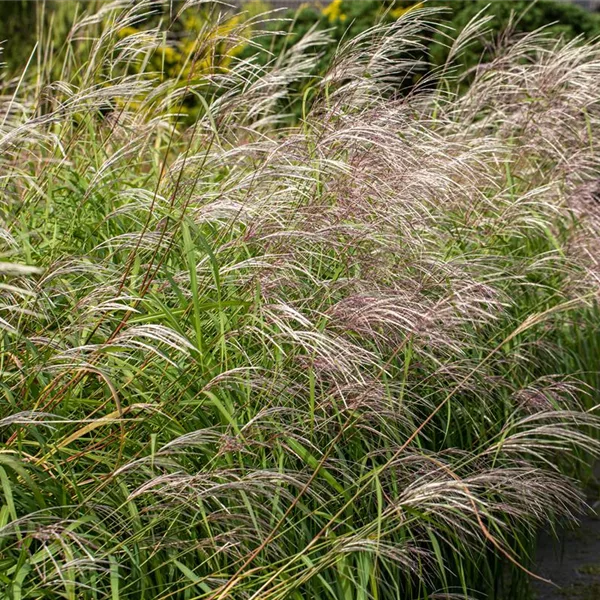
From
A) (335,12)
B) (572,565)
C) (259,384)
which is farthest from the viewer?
(335,12)

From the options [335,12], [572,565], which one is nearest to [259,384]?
[572,565]

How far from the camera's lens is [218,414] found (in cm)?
275

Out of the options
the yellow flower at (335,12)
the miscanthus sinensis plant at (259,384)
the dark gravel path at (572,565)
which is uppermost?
the miscanthus sinensis plant at (259,384)

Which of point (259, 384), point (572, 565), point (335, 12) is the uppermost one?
point (259, 384)

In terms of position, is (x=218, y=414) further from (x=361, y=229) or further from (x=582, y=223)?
(x=582, y=223)

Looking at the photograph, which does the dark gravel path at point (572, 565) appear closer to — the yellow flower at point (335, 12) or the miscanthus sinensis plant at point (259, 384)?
the miscanthus sinensis plant at point (259, 384)

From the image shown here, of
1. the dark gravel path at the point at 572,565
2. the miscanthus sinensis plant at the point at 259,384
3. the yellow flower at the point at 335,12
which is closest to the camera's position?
the miscanthus sinensis plant at the point at 259,384

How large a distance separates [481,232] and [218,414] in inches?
70.5

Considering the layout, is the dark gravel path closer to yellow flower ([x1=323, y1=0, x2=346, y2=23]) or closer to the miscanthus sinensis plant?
the miscanthus sinensis plant

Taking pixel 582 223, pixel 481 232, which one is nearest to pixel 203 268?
pixel 481 232

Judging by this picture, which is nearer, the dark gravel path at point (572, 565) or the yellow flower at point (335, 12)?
the dark gravel path at point (572, 565)

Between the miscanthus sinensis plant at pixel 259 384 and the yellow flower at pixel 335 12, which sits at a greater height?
the miscanthus sinensis plant at pixel 259 384

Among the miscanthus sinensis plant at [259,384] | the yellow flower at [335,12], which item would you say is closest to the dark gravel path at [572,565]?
the miscanthus sinensis plant at [259,384]

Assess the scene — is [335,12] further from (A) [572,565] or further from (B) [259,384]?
(B) [259,384]
